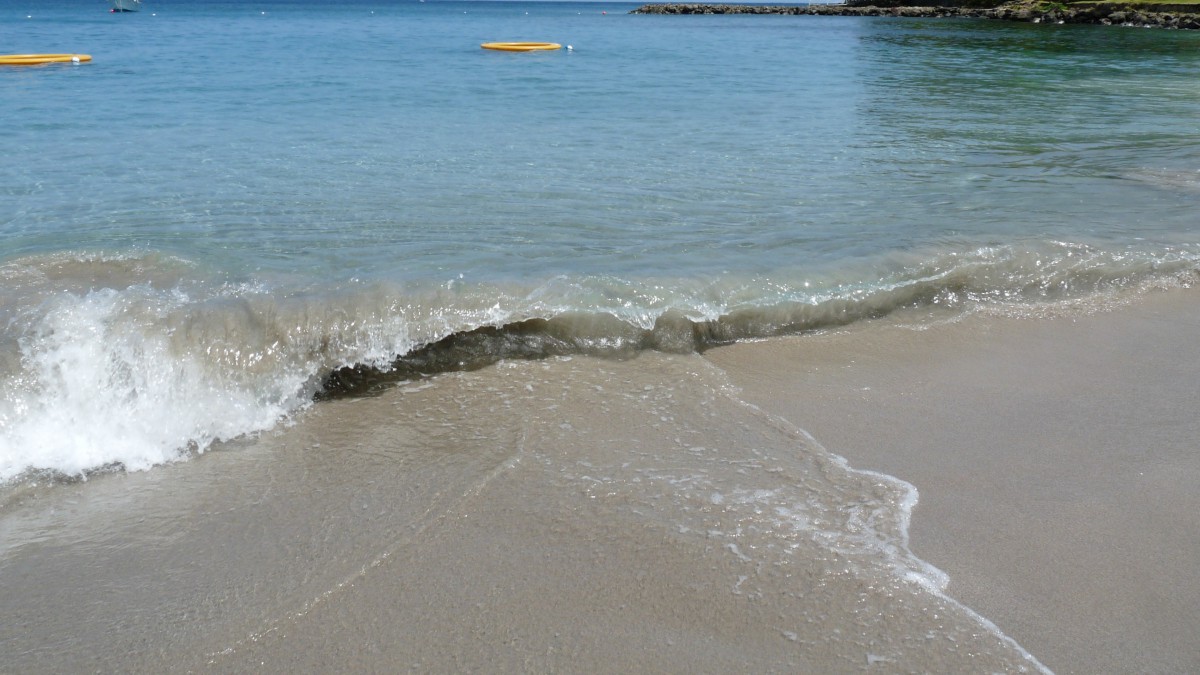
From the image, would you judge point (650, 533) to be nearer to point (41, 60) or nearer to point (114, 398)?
point (114, 398)

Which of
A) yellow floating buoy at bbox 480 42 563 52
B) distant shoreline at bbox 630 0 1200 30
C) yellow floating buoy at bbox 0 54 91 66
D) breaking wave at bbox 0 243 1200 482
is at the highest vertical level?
distant shoreline at bbox 630 0 1200 30

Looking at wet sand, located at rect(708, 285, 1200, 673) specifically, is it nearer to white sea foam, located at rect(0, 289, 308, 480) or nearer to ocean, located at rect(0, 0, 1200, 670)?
ocean, located at rect(0, 0, 1200, 670)

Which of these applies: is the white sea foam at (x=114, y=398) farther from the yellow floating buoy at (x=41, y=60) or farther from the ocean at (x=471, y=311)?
the yellow floating buoy at (x=41, y=60)

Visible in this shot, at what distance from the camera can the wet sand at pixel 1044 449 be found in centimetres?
296

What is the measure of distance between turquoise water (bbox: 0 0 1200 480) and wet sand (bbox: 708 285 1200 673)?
0.55m

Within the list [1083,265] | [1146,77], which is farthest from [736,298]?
[1146,77]

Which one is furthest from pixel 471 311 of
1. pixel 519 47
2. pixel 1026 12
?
pixel 1026 12

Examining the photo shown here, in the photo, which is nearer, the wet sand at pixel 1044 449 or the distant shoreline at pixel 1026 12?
the wet sand at pixel 1044 449

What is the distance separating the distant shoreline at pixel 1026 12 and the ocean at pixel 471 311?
36229 millimetres

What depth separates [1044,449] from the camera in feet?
13.2

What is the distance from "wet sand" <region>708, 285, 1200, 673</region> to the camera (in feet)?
9.71

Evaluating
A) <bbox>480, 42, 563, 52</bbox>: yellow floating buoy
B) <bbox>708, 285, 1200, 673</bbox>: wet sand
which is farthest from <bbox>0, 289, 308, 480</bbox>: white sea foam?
<bbox>480, 42, 563, 52</bbox>: yellow floating buoy

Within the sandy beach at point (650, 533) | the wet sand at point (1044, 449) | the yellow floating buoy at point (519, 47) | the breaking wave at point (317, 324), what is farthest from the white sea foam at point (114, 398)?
the yellow floating buoy at point (519, 47)

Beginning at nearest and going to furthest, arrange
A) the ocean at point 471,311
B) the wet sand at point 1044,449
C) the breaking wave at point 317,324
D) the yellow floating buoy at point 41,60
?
the wet sand at point 1044,449 → the ocean at point 471,311 → the breaking wave at point 317,324 → the yellow floating buoy at point 41,60
